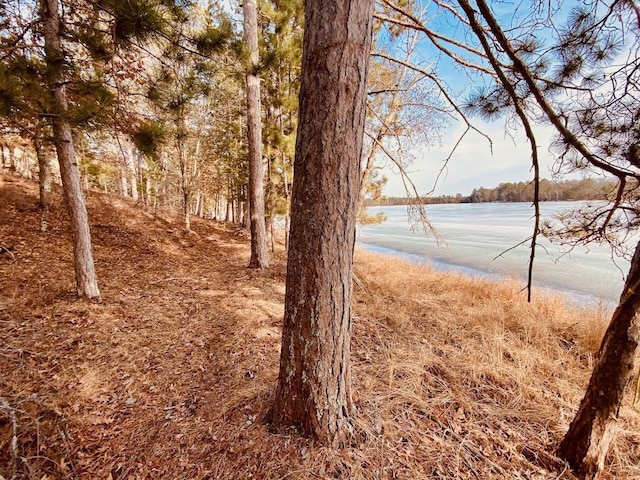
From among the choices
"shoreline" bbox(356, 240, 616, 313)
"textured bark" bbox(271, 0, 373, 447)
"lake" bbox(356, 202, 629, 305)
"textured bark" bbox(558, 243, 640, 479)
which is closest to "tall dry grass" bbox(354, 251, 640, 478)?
"textured bark" bbox(558, 243, 640, 479)

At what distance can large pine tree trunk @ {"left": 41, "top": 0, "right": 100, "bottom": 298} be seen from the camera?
2.56 metres

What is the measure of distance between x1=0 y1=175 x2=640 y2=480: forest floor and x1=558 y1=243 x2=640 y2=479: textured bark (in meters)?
0.14

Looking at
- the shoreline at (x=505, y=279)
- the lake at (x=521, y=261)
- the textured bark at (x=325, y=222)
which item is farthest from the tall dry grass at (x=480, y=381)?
the lake at (x=521, y=261)

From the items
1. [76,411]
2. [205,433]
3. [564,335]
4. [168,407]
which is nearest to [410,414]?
[205,433]

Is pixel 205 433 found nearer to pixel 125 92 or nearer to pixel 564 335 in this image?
pixel 125 92

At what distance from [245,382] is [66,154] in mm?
3432

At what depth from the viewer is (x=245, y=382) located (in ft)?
7.14

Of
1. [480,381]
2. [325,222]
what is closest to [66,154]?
[325,222]

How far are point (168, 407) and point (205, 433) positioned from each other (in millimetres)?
513

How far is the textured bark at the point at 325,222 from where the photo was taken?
3.96ft

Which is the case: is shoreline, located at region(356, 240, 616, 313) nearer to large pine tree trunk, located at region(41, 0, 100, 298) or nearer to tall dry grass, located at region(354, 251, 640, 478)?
tall dry grass, located at region(354, 251, 640, 478)

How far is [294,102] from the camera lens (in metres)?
5.08

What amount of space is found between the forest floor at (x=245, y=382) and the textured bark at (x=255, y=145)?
1.04 m

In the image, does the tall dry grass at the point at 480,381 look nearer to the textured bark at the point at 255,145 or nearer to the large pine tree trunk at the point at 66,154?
the textured bark at the point at 255,145
